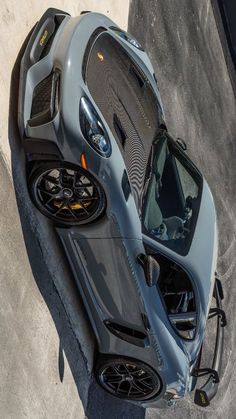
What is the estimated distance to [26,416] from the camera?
255 inches

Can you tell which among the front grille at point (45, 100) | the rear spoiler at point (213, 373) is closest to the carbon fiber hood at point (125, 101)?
the front grille at point (45, 100)

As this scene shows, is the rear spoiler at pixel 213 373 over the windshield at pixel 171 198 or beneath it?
beneath

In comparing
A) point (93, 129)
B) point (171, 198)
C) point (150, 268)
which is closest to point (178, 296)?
point (150, 268)

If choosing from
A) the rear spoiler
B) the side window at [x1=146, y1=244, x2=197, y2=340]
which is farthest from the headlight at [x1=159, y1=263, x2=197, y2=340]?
the rear spoiler

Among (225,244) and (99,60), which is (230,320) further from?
(99,60)

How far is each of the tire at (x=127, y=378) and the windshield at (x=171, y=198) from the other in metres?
1.31

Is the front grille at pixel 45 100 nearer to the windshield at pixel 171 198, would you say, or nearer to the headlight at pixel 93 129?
the headlight at pixel 93 129

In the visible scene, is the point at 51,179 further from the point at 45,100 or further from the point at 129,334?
the point at 129,334

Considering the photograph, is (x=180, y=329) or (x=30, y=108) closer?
(x=30, y=108)

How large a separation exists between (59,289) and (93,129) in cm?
172

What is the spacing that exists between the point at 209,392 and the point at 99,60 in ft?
11.9

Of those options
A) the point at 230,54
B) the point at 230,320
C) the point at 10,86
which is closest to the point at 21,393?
the point at 10,86

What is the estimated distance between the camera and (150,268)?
21.3 feet

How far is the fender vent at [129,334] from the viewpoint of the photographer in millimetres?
7016
